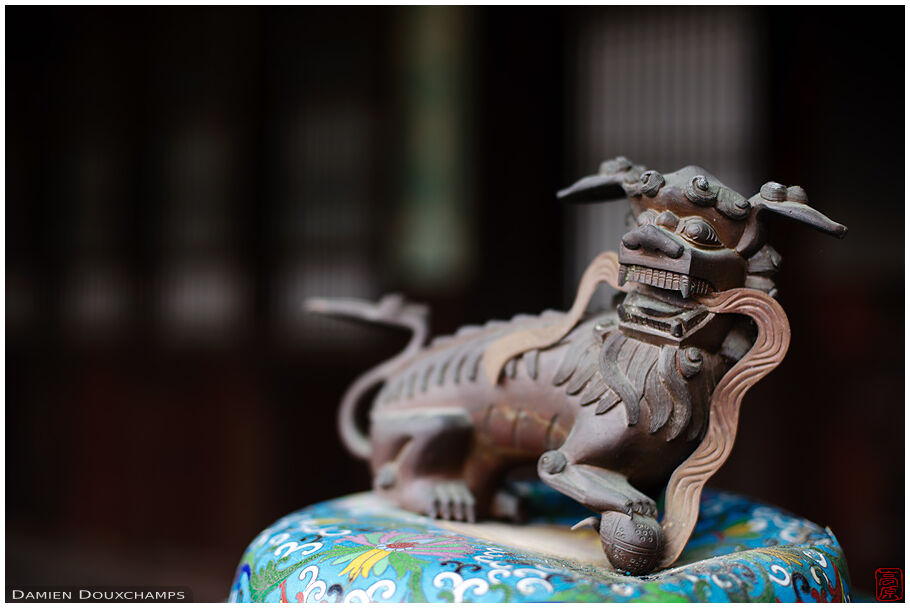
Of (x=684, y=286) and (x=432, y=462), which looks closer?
(x=684, y=286)

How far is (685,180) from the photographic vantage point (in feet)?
3.75

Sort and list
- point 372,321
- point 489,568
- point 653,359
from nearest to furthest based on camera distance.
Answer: point 489,568 → point 653,359 → point 372,321

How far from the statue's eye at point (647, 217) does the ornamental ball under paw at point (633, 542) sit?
15.0 inches

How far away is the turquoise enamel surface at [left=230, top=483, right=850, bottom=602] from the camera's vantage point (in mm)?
1005

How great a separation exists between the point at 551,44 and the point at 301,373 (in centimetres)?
129

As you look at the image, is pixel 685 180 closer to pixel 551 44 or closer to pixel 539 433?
pixel 539 433

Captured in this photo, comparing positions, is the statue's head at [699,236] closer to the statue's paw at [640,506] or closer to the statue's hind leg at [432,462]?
the statue's paw at [640,506]

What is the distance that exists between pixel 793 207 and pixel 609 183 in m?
0.25

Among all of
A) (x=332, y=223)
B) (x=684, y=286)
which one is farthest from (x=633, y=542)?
(x=332, y=223)

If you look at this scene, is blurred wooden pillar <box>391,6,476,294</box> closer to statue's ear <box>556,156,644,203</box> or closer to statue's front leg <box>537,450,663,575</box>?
statue's ear <box>556,156,644,203</box>

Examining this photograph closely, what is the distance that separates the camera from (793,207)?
112cm

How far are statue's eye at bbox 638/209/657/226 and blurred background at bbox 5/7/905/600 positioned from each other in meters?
1.35

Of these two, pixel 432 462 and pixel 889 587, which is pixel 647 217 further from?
pixel 889 587

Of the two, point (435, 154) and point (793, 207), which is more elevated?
point (435, 154)
